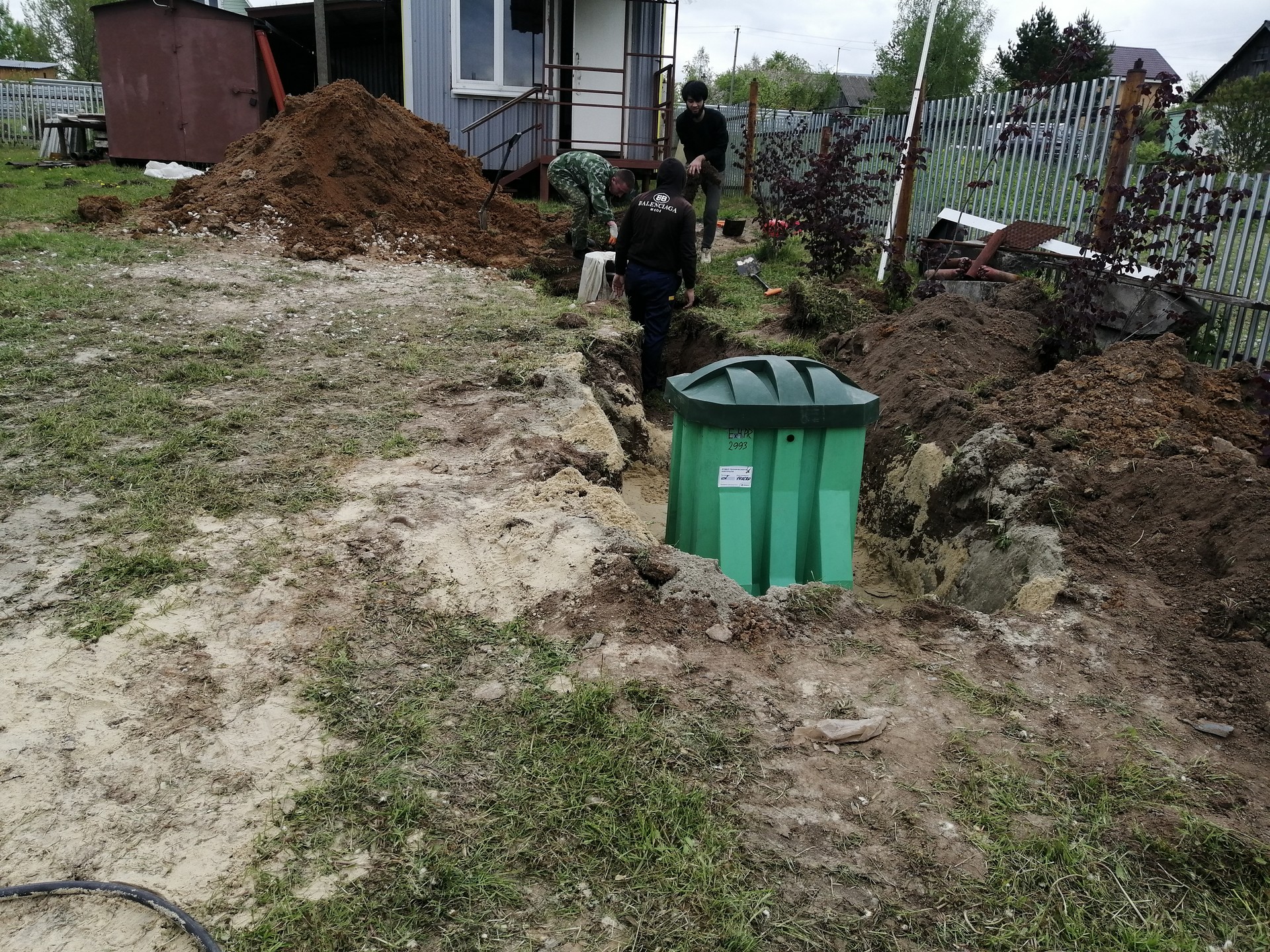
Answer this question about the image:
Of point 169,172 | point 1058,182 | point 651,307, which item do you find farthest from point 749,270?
point 169,172

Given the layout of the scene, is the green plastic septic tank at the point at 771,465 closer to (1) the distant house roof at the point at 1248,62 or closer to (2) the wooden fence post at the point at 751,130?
A: (2) the wooden fence post at the point at 751,130

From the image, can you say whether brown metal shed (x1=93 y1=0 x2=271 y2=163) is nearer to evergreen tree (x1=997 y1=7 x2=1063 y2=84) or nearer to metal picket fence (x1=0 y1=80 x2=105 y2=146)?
metal picket fence (x1=0 y1=80 x2=105 y2=146)

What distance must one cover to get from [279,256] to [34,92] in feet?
58.1

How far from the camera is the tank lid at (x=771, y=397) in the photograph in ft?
12.6

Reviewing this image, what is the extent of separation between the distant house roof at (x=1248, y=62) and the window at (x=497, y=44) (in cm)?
3030

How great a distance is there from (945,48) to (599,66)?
37286mm

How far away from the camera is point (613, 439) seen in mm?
5355

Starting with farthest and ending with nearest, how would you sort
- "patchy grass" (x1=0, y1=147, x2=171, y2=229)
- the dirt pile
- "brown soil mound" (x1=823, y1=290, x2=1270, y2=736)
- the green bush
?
"patchy grass" (x1=0, y1=147, x2=171, y2=229), the green bush, the dirt pile, "brown soil mound" (x1=823, y1=290, x2=1270, y2=736)

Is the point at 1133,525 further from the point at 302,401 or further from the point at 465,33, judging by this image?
the point at 465,33

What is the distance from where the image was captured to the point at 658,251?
725 cm

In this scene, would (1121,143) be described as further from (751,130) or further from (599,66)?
(599,66)

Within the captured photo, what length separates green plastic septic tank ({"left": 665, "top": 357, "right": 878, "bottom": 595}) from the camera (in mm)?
3881

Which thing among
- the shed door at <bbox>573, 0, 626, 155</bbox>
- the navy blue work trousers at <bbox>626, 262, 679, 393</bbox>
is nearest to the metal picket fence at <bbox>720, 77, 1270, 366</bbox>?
the navy blue work trousers at <bbox>626, 262, 679, 393</bbox>

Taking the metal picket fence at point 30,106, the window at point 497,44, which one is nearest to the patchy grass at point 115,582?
the window at point 497,44
